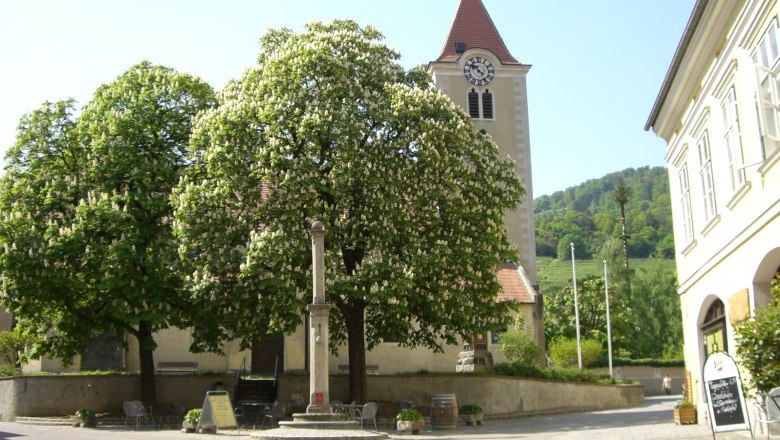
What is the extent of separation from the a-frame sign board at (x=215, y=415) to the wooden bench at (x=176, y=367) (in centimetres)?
1278

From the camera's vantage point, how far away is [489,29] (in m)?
55.6

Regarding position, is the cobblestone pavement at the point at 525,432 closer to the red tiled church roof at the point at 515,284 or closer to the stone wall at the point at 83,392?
the stone wall at the point at 83,392

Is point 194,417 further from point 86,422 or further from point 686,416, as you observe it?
point 686,416

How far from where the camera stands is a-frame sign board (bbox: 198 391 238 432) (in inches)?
910

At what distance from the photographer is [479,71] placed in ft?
172

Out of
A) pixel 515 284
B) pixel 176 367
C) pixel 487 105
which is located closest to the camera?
pixel 176 367

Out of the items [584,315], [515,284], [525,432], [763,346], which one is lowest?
[525,432]

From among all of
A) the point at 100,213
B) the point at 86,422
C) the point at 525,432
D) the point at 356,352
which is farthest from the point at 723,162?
the point at 86,422

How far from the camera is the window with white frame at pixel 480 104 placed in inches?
2041

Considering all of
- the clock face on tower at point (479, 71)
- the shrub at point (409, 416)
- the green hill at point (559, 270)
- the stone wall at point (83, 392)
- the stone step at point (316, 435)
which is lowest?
the stone step at point (316, 435)

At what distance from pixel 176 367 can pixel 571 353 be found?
24.7 metres

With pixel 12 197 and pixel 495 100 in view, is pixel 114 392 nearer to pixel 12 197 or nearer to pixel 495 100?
pixel 12 197

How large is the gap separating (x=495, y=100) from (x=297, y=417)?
3439 centimetres

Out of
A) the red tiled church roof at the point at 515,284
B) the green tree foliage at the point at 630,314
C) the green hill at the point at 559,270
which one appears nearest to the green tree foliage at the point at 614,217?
the green hill at the point at 559,270
